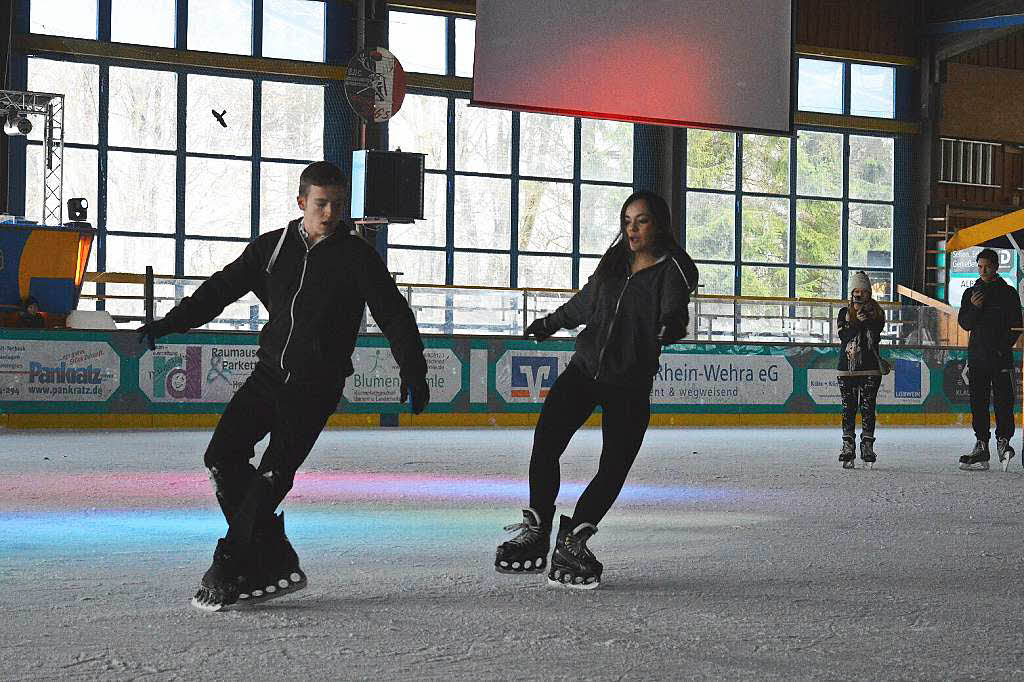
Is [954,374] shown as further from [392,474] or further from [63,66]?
[63,66]

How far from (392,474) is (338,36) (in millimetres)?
15708

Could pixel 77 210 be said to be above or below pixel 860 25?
below

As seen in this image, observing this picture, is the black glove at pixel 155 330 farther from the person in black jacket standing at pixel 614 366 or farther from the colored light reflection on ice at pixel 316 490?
the colored light reflection on ice at pixel 316 490

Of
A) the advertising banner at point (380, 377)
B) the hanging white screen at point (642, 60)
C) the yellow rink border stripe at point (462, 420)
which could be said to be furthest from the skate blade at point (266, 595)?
the advertising banner at point (380, 377)

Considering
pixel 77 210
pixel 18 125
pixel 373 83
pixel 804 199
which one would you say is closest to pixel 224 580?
pixel 373 83

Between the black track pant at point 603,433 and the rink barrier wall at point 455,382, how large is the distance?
8758mm

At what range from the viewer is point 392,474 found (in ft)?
31.1

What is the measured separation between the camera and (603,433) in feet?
16.3

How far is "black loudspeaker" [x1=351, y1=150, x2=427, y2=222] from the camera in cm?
1474

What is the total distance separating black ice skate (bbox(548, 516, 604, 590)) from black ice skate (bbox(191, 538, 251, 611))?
1072mm

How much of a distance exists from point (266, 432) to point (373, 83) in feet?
40.7

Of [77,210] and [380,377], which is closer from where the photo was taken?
[380,377]

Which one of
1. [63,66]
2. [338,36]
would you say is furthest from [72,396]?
[338,36]

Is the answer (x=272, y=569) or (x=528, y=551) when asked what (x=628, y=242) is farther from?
(x=272, y=569)
